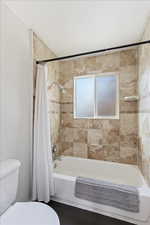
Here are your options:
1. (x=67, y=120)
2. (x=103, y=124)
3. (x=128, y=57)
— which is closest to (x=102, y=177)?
(x=103, y=124)

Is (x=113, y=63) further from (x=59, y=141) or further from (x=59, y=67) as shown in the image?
(x=59, y=141)

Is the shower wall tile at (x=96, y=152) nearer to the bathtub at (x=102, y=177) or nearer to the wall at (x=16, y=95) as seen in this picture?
the bathtub at (x=102, y=177)

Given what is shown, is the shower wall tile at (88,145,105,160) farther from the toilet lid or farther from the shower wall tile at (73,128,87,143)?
the toilet lid

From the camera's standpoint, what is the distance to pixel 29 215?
3.36ft

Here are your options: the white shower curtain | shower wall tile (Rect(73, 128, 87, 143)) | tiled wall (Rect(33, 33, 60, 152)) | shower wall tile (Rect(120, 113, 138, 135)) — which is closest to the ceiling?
tiled wall (Rect(33, 33, 60, 152))

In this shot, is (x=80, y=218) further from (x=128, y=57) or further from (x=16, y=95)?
(x=128, y=57)

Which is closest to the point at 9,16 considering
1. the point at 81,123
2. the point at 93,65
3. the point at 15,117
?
the point at 15,117

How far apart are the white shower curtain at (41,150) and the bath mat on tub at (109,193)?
1.38ft

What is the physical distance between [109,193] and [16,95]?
1628 mm

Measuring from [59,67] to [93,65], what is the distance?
28.8 inches

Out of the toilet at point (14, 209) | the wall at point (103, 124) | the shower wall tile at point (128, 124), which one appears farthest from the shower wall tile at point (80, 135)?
the toilet at point (14, 209)

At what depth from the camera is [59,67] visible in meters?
2.69

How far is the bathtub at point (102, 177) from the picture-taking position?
1.39 meters

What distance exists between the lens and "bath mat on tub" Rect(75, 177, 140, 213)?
1396 mm
